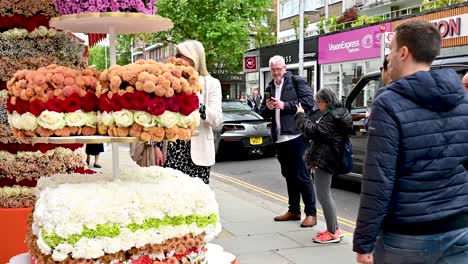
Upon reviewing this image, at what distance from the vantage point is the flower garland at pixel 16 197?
4.41 m

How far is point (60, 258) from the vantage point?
2.65 meters

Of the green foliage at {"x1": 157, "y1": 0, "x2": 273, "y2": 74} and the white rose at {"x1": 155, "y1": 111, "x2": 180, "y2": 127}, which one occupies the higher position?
the green foliage at {"x1": 157, "y1": 0, "x2": 273, "y2": 74}

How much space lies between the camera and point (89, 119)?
2857 mm

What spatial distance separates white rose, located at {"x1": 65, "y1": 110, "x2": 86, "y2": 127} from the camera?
279 centimetres

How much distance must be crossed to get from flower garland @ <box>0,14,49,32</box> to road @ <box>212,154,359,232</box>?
431 centimetres

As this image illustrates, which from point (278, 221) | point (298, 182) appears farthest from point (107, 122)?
point (278, 221)

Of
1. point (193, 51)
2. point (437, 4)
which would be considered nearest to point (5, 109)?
point (193, 51)

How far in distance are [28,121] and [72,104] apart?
9.8 inches

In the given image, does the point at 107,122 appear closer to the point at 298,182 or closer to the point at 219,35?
the point at 298,182

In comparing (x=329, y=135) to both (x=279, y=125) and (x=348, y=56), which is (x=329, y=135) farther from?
(x=348, y=56)

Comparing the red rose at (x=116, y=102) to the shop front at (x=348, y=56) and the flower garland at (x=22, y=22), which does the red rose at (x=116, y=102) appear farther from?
the shop front at (x=348, y=56)

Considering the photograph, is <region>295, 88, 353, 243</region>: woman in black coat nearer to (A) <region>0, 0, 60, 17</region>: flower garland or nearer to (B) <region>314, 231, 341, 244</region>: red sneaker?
(B) <region>314, 231, 341, 244</region>: red sneaker

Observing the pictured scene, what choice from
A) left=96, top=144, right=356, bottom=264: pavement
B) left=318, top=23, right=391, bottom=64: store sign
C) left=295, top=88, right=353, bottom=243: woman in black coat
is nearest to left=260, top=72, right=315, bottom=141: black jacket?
left=295, top=88, right=353, bottom=243: woman in black coat

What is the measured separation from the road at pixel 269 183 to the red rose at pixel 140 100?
439 cm
